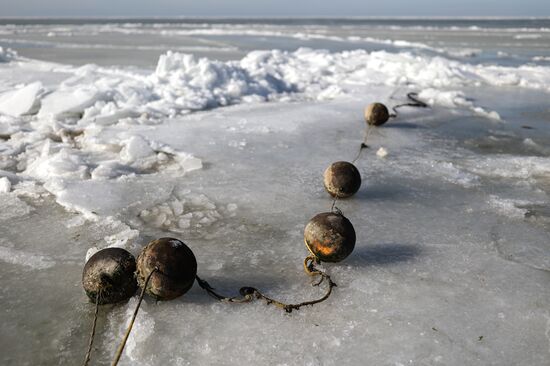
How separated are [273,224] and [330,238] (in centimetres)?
73

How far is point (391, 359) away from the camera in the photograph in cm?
183

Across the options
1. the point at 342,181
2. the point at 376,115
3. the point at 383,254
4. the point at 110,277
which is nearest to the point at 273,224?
the point at 342,181

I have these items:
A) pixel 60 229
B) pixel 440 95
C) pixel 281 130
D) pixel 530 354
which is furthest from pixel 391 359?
pixel 440 95

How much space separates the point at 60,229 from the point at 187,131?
257 cm

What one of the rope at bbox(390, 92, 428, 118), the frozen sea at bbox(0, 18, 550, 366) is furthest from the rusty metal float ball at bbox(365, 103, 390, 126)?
the rope at bbox(390, 92, 428, 118)

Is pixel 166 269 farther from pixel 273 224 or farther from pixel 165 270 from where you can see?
pixel 273 224

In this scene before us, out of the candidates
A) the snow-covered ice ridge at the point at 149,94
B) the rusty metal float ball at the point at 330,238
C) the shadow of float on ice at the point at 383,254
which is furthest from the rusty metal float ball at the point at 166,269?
the snow-covered ice ridge at the point at 149,94

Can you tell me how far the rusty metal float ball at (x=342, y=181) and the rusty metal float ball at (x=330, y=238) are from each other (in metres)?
0.85

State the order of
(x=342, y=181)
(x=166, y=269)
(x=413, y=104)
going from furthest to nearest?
1. (x=413, y=104)
2. (x=342, y=181)
3. (x=166, y=269)

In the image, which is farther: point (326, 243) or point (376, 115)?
point (376, 115)

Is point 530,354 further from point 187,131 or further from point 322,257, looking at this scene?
point 187,131

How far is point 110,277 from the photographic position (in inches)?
81.7

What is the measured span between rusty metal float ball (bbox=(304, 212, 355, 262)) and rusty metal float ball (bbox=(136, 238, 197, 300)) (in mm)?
682

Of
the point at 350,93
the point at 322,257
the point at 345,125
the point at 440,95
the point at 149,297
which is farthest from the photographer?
the point at 350,93
